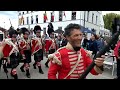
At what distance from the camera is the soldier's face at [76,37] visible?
1.19 metres

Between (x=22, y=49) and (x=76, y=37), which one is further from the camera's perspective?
(x=22, y=49)

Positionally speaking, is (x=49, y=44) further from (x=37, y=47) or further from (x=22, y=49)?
(x=22, y=49)

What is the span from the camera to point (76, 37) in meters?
1.20

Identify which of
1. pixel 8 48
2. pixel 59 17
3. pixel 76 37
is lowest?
pixel 8 48

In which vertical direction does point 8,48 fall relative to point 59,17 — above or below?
below

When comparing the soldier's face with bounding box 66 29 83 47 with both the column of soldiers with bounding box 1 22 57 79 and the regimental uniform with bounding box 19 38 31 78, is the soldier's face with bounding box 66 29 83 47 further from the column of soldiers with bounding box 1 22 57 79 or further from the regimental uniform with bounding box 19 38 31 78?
the regimental uniform with bounding box 19 38 31 78

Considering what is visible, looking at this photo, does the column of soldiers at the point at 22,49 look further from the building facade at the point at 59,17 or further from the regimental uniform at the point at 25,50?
the building facade at the point at 59,17

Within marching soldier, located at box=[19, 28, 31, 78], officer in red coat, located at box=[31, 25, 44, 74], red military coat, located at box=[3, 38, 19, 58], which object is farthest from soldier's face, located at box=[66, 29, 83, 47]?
officer in red coat, located at box=[31, 25, 44, 74]

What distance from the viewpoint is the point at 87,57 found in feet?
4.46

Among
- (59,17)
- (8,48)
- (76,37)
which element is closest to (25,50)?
(8,48)

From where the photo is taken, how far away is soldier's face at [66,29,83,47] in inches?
46.9

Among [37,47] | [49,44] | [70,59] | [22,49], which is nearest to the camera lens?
[70,59]
